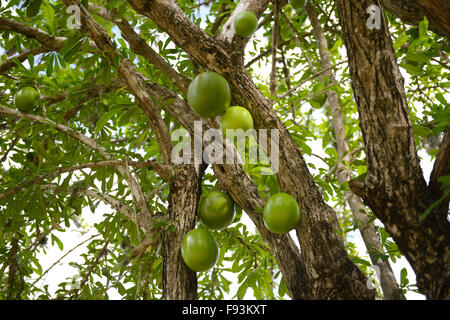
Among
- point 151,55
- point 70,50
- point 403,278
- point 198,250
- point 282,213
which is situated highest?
point 151,55

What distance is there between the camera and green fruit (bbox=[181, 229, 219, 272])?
60.0 inches

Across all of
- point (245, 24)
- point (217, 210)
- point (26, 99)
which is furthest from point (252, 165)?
point (26, 99)

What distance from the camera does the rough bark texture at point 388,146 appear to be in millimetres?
1298

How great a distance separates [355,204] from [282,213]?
3.79 feet

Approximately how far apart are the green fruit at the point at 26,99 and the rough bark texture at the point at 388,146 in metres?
1.84

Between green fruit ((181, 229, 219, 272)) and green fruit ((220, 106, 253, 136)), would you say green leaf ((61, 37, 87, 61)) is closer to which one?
green fruit ((220, 106, 253, 136))

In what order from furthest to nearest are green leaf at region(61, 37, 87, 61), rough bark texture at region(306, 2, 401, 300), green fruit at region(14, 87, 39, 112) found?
green fruit at region(14, 87, 39, 112) < rough bark texture at region(306, 2, 401, 300) < green leaf at region(61, 37, 87, 61)

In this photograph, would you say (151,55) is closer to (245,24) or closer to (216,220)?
(245,24)

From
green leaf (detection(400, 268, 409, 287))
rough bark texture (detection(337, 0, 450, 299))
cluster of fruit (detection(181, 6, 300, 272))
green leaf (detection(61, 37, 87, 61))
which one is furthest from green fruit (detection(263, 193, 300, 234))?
green leaf (detection(61, 37, 87, 61))

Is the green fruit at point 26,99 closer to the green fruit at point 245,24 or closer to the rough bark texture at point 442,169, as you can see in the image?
the green fruit at point 245,24

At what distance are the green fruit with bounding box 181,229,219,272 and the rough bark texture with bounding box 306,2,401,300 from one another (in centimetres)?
69

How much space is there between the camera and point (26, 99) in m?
2.30

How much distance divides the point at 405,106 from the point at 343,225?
302cm
